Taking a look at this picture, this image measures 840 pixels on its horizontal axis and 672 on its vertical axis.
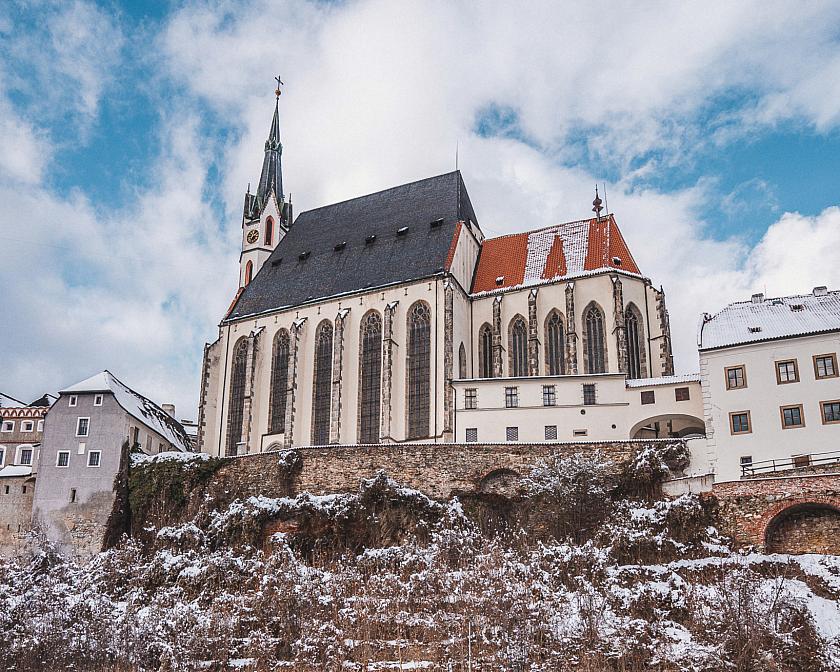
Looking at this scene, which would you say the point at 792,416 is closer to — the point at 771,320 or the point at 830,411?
the point at 830,411

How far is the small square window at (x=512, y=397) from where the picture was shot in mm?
49438

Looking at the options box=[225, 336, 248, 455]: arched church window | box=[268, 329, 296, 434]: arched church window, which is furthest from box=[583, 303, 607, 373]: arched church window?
box=[225, 336, 248, 455]: arched church window

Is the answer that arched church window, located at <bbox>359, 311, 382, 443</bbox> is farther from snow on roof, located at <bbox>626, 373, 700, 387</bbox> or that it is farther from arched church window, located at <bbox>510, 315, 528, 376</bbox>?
snow on roof, located at <bbox>626, 373, 700, 387</bbox>

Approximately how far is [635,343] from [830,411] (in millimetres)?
17123

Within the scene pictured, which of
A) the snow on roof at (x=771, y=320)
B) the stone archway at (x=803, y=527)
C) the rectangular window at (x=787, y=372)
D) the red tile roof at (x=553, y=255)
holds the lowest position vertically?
the stone archway at (x=803, y=527)

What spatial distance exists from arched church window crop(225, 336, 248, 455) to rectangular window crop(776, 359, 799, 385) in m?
33.7

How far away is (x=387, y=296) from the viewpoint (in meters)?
59.5

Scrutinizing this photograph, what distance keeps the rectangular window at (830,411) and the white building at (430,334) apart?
909 centimetres

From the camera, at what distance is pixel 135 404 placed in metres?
55.1

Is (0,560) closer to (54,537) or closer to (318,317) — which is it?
(54,537)

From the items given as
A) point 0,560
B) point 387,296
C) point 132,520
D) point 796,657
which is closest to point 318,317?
point 387,296

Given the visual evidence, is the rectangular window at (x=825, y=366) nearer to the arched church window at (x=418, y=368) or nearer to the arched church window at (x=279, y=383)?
the arched church window at (x=418, y=368)

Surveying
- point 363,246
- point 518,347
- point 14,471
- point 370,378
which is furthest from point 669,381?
point 14,471

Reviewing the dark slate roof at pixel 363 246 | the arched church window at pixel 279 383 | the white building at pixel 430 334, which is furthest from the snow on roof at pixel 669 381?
the arched church window at pixel 279 383
